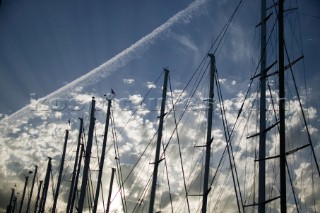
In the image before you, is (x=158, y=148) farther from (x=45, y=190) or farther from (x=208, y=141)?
(x=45, y=190)

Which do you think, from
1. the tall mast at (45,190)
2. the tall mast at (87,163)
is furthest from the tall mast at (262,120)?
the tall mast at (45,190)

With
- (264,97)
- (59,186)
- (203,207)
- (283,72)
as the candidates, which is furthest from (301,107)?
(59,186)

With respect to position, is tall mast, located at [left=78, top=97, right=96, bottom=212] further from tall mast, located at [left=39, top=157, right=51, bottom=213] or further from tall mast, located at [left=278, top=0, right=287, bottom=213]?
tall mast, located at [left=278, top=0, right=287, bottom=213]

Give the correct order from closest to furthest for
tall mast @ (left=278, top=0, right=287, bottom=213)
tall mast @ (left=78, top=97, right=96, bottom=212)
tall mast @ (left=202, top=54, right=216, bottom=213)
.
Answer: tall mast @ (left=278, top=0, right=287, bottom=213) < tall mast @ (left=202, top=54, right=216, bottom=213) < tall mast @ (left=78, top=97, right=96, bottom=212)

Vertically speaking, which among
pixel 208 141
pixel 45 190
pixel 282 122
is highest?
pixel 208 141

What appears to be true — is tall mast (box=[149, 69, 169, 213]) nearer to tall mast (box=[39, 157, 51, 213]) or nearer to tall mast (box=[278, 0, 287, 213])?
tall mast (box=[278, 0, 287, 213])

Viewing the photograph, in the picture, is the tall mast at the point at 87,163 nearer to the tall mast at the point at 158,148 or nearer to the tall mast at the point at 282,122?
the tall mast at the point at 158,148

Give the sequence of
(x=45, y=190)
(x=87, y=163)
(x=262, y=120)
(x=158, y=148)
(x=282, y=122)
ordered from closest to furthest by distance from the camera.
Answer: (x=282, y=122) → (x=262, y=120) → (x=87, y=163) → (x=158, y=148) → (x=45, y=190)

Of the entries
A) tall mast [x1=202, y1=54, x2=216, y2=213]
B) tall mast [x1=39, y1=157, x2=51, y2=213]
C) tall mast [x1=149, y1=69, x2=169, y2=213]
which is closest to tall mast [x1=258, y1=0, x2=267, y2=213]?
tall mast [x1=202, y1=54, x2=216, y2=213]

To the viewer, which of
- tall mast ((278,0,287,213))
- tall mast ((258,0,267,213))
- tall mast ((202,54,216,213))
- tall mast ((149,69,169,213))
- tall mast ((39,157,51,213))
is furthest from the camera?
tall mast ((39,157,51,213))

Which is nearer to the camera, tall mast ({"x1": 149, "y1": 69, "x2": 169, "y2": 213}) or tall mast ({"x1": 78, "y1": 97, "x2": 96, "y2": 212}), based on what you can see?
A: tall mast ({"x1": 149, "y1": 69, "x2": 169, "y2": 213})

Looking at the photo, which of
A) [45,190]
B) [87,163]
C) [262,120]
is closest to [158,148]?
[87,163]

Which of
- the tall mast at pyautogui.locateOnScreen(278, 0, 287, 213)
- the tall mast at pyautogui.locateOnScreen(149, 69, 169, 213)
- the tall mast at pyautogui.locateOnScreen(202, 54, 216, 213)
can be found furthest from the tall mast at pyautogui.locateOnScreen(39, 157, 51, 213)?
the tall mast at pyautogui.locateOnScreen(278, 0, 287, 213)

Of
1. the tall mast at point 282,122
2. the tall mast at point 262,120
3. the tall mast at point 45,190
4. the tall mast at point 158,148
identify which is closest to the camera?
the tall mast at point 282,122
